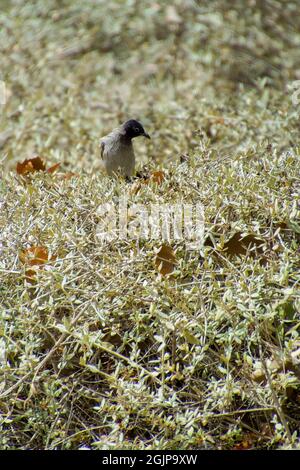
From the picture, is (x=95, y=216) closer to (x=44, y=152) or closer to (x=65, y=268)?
(x=65, y=268)

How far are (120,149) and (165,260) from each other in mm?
2410

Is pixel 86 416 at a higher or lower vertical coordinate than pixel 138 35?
higher

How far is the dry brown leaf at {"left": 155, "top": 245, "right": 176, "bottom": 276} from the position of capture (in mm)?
3564

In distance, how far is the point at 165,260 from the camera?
142 inches

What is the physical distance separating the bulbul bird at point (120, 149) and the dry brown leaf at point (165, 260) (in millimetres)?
2018

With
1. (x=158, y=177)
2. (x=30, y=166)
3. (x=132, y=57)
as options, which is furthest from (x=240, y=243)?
(x=132, y=57)

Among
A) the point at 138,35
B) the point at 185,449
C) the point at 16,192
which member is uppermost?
the point at 16,192

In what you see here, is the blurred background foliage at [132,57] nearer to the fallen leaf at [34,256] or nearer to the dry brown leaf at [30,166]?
the dry brown leaf at [30,166]

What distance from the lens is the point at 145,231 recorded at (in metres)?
3.74

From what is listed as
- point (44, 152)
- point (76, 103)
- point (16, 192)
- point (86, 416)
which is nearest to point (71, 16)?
point (76, 103)

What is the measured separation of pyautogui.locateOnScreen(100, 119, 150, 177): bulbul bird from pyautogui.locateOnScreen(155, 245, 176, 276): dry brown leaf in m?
2.02

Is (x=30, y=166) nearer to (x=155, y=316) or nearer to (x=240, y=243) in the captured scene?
(x=240, y=243)

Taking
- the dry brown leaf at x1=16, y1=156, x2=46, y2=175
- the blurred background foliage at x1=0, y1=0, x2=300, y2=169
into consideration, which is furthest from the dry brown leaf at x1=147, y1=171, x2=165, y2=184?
the blurred background foliage at x1=0, y1=0, x2=300, y2=169

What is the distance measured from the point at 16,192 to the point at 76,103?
3381mm
